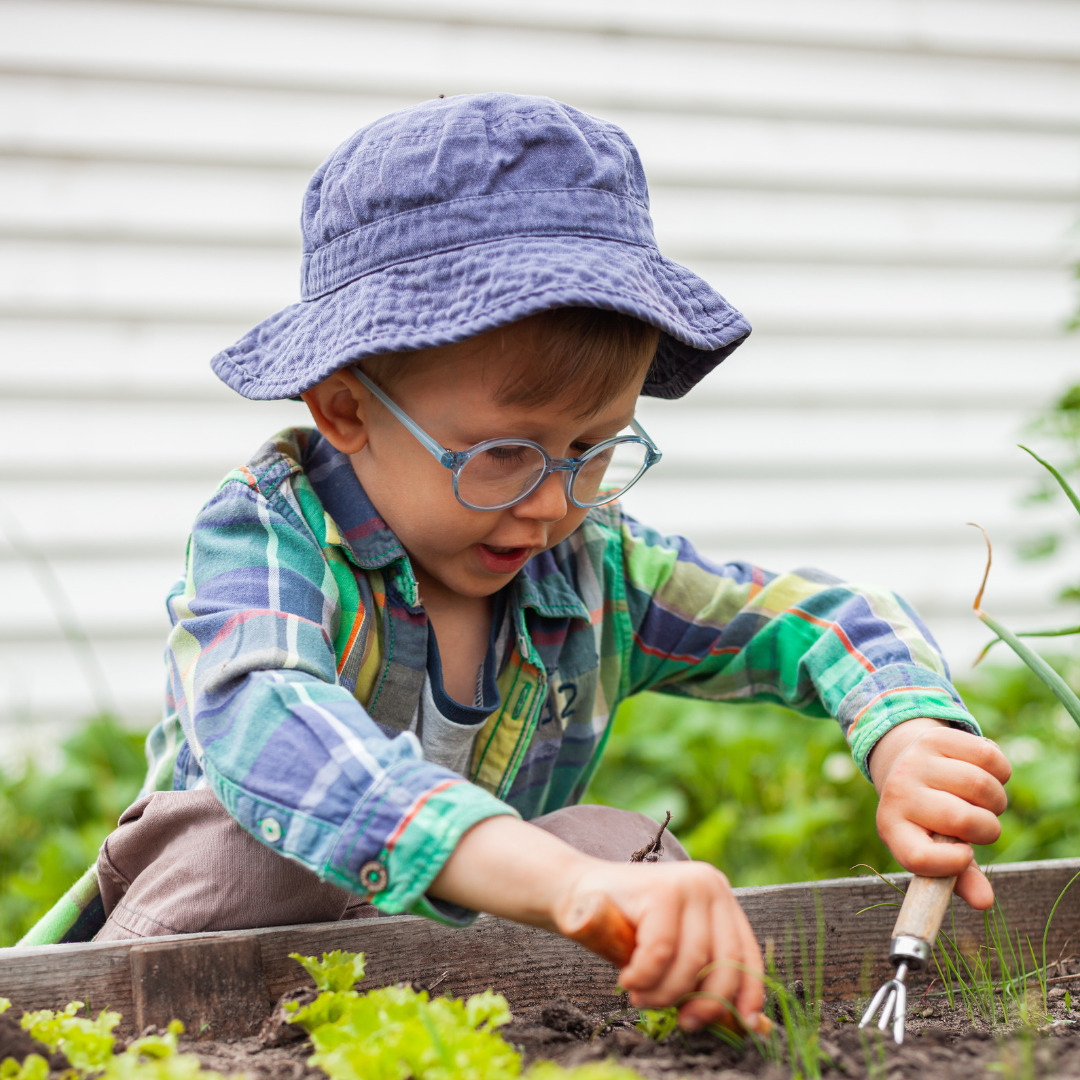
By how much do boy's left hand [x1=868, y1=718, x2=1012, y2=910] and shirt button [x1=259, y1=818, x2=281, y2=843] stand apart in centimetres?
69

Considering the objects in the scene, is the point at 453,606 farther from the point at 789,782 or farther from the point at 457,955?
the point at 789,782

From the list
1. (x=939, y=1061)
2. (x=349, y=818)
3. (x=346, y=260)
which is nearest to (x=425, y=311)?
(x=346, y=260)

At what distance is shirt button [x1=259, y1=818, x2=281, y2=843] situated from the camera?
112 cm

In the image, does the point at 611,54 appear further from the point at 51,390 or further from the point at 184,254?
the point at 51,390

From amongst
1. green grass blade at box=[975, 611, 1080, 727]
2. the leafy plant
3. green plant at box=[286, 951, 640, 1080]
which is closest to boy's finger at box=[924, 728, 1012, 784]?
green grass blade at box=[975, 611, 1080, 727]

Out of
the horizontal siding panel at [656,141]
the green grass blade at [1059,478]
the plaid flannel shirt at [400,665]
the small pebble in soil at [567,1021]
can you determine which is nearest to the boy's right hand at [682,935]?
the plaid flannel shirt at [400,665]

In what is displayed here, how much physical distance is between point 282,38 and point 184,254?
679mm

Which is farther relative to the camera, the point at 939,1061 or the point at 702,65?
the point at 702,65

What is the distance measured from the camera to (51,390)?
10.5 feet

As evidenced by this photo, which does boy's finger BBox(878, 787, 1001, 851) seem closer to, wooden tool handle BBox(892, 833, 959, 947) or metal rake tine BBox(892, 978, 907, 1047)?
wooden tool handle BBox(892, 833, 959, 947)

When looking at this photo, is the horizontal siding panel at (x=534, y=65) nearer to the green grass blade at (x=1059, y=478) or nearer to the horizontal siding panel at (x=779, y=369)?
the horizontal siding panel at (x=779, y=369)

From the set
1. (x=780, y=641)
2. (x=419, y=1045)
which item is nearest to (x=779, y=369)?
(x=780, y=641)

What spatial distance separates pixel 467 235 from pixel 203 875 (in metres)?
0.86

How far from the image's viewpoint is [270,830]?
1121mm
